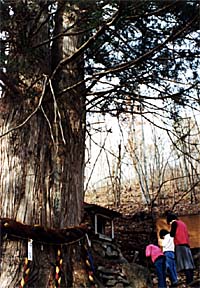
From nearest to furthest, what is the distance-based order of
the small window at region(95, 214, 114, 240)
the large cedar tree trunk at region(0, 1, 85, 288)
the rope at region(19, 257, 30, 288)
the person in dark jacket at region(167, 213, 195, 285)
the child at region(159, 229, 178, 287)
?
the rope at region(19, 257, 30, 288)
the large cedar tree trunk at region(0, 1, 85, 288)
the person in dark jacket at region(167, 213, 195, 285)
the child at region(159, 229, 178, 287)
the small window at region(95, 214, 114, 240)

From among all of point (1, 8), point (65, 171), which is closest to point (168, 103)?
point (65, 171)

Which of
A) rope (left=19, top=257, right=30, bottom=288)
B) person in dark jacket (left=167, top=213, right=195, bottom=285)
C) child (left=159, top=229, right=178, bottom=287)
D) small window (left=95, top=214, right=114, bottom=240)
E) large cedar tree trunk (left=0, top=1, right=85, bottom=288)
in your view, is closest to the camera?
rope (left=19, top=257, right=30, bottom=288)

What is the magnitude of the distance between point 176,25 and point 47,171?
4.20 feet

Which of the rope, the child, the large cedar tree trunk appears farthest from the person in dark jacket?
the rope

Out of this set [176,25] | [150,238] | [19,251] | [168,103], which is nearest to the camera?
[19,251]

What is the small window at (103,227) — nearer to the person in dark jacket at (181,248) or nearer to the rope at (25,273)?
the person in dark jacket at (181,248)

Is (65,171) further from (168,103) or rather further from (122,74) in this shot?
(168,103)

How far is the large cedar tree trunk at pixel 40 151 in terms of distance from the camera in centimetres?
246

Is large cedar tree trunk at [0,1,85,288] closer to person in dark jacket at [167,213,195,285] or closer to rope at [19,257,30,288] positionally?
rope at [19,257,30,288]

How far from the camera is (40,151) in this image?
2.74m

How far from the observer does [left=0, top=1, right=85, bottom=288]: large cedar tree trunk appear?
2455 millimetres

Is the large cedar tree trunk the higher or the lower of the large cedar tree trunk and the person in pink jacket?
the higher

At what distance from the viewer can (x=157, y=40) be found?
2869 mm

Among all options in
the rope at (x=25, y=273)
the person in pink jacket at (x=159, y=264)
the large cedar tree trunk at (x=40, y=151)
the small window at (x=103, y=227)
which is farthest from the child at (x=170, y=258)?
the rope at (x=25, y=273)
